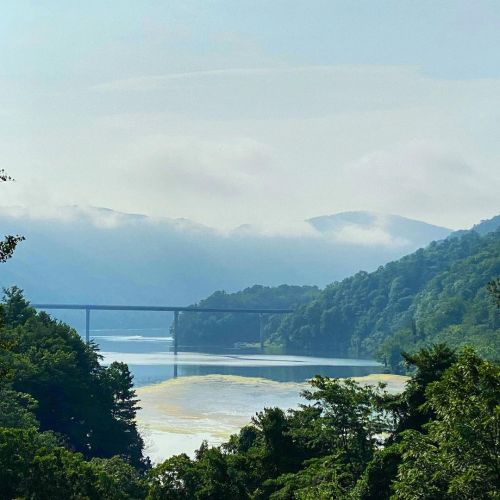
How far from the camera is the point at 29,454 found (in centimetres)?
3741

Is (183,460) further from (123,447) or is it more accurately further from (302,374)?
(302,374)

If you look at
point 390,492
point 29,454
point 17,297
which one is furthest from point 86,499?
point 17,297

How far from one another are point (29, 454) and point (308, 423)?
41.6 ft

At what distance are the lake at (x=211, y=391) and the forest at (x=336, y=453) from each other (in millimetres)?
22954

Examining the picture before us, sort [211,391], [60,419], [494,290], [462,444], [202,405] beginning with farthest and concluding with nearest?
1. [211,391]
2. [202,405]
3. [60,419]
4. [494,290]
5. [462,444]

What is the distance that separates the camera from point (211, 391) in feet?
405

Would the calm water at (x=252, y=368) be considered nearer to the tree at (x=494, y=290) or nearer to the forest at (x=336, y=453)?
the tree at (x=494, y=290)

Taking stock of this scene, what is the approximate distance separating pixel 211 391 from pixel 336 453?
84837 mm

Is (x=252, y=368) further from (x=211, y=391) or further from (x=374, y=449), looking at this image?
(x=374, y=449)

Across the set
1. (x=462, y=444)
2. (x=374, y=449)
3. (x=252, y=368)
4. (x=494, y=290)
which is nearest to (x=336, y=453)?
(x=374, y=449)

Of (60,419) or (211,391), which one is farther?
(211,391)

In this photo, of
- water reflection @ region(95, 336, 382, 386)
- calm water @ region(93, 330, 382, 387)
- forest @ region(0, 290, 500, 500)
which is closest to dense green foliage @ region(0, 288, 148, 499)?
forest @ region(0, 290, 500, 500)

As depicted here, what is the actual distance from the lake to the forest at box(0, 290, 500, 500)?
75.3 feet

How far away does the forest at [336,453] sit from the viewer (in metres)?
25.2
